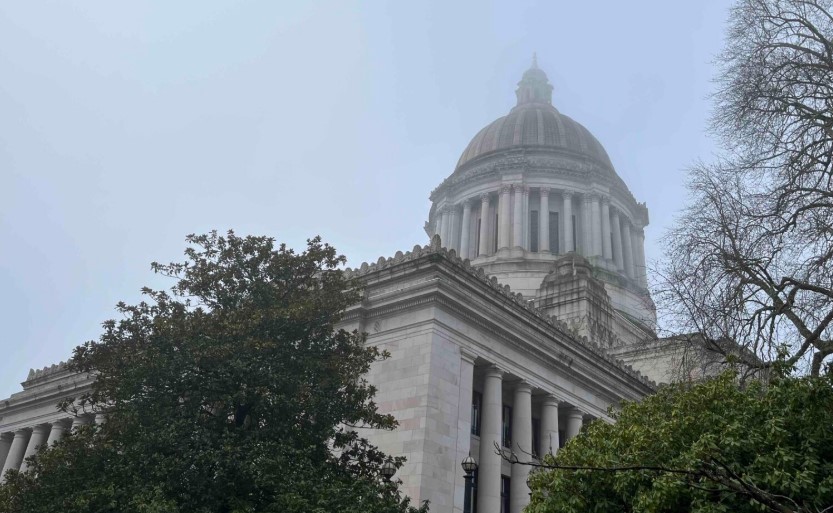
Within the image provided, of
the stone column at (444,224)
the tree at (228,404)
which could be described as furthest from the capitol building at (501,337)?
the tree at (228,404)

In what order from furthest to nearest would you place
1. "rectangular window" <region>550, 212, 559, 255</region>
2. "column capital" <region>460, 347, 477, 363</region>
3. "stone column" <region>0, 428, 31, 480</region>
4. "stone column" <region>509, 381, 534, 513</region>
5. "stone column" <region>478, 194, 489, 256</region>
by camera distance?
"stone column" <region>478, 194, 489, 256</region> → "rectangular window" <region>550, 212, 559, 255</region> → "stone column" <region>0, 428, 31, 480</region> → "stone column" <region>509, 381, 534, 513</region> → "column capital" <region>460, 347, 477, 363</region>

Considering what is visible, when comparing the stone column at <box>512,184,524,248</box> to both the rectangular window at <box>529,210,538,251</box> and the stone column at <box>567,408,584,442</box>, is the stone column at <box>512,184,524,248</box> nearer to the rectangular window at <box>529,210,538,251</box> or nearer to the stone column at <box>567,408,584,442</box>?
the rectangular window at <box>529,210,538,251</box>

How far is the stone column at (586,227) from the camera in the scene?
5350cm

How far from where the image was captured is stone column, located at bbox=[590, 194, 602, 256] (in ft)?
176

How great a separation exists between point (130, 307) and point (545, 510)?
37.4 feet

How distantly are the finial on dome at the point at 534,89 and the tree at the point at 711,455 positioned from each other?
203 ft

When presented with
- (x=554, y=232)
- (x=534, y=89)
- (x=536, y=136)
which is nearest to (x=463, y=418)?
(x=554, y=232)

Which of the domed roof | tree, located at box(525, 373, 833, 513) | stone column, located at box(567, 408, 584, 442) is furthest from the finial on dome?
tree, located at box(525, 373, 833, 513)

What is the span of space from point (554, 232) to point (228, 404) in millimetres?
39822

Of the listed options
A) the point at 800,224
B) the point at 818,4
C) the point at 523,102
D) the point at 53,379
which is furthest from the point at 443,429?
the point at 523,102

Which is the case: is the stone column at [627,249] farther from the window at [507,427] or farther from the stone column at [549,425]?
the window at [507,427]

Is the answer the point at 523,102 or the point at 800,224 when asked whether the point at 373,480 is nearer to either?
the point at 800,224

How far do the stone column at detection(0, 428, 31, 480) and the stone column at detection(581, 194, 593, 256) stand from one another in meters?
36.0

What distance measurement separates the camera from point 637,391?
112 ft
